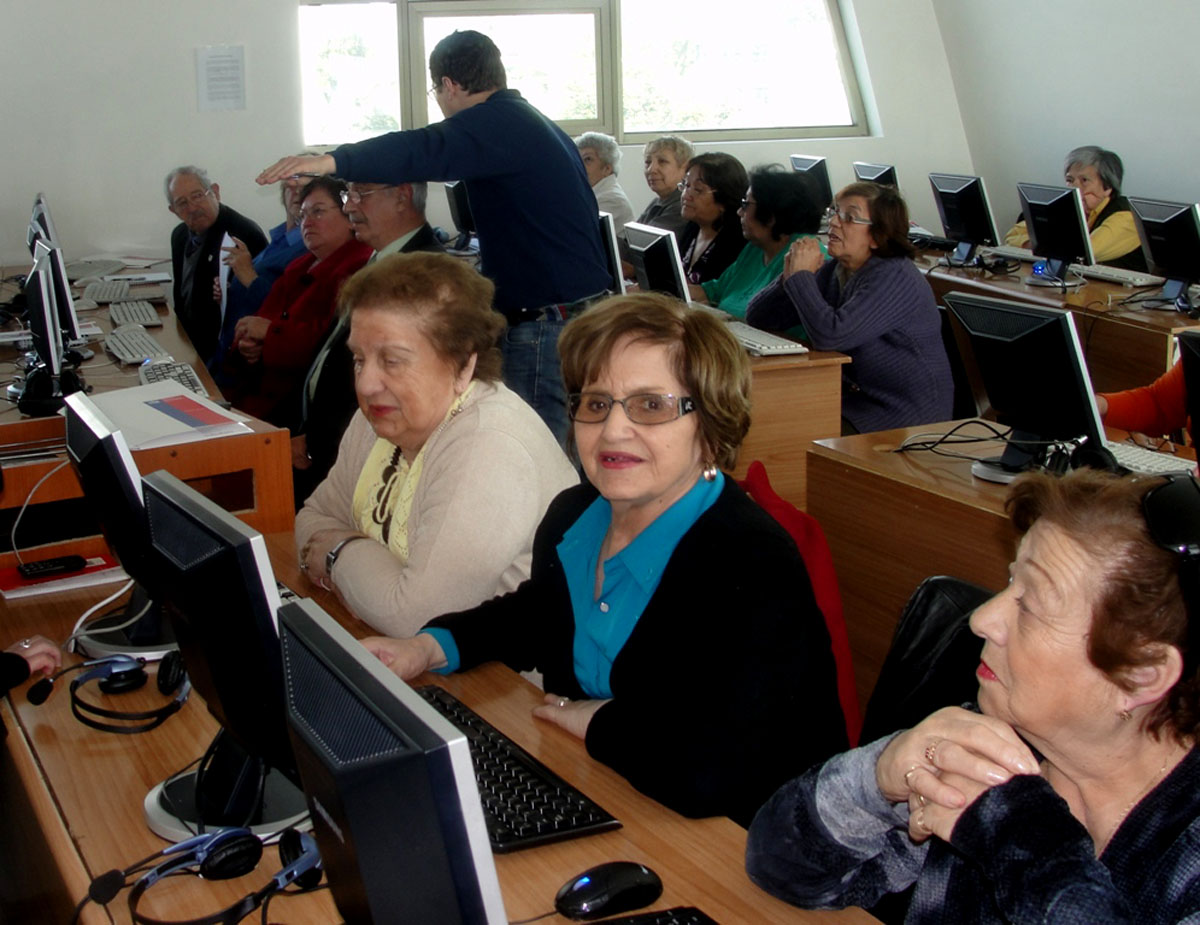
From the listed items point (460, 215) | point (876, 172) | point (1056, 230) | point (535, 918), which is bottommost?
point (535, 918)

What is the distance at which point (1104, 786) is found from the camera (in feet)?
3.73

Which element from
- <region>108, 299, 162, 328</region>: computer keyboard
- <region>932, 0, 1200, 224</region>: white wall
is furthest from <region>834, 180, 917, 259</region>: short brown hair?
<region>932, 0, 1200, 224</region>: white wall

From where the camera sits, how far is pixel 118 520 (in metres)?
1.65

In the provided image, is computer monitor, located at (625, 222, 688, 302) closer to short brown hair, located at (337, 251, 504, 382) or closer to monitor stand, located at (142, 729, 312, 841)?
short brown hair, located at (337, 251, 504, 382)

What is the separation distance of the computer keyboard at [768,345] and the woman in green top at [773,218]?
259 mm

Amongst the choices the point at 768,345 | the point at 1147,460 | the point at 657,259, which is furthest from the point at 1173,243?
the point at 1147,460

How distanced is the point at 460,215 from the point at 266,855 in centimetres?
518

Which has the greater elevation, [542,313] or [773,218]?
[773,218]

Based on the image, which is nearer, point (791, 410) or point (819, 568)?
point (819, 568)

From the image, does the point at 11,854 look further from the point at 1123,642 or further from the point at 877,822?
the point at 1123,642

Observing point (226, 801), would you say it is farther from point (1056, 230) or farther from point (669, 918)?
point (1056, 230)

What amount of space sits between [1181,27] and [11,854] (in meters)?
A: 6.15

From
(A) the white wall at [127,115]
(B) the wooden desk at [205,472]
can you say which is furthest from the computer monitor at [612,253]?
(A) the white wall at [127,115]

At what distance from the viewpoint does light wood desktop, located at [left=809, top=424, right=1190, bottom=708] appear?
2.63m
